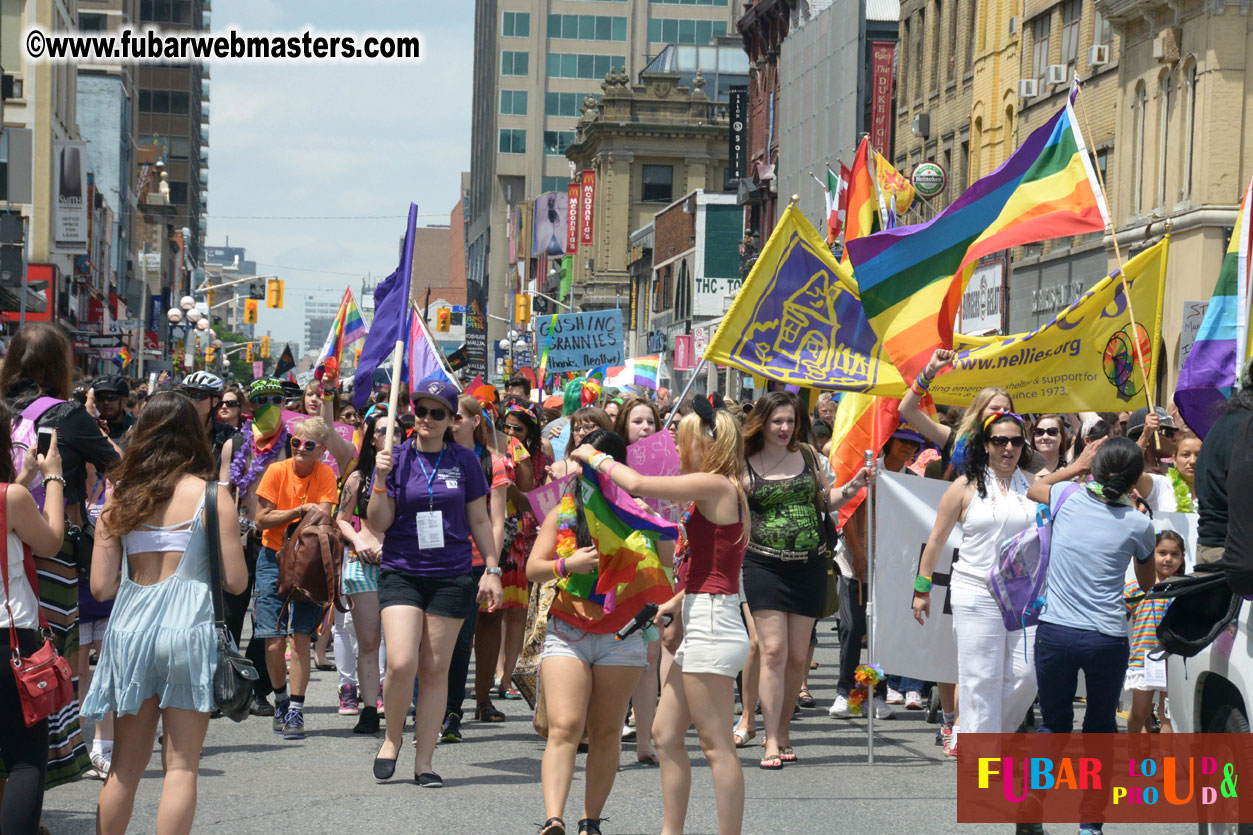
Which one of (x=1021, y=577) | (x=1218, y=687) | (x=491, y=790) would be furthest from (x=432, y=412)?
(x=1218, y=687)

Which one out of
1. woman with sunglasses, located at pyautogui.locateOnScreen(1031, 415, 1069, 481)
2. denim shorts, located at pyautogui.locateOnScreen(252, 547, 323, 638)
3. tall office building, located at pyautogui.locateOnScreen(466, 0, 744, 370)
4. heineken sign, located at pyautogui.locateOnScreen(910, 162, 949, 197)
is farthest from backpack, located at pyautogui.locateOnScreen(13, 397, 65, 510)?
tall office building, located at pyautogui.locateOnScreen(466, 0, 744, 370)

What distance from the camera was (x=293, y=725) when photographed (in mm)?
10008

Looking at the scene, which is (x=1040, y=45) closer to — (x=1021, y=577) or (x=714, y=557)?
(x=1021, y=577)

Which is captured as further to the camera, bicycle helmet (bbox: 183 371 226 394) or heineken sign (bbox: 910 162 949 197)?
heineken sign (bbox: 910 162 949 197)

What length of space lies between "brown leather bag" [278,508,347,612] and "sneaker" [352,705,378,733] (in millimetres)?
678

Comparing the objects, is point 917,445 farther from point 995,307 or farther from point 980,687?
point 995,307

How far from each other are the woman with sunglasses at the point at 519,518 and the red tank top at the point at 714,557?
4034 millimetres

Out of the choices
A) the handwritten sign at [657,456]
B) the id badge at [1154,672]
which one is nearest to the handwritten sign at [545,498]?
the handwritten sign at [657,456]

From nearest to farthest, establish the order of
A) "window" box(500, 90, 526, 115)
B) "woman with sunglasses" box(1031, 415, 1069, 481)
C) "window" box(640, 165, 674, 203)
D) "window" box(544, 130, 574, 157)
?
"woman with sunglasses" box(1031, 415, 1069, 481), "window" box(640, 165, 674, 203), "window" box(500, 90, 526, 115), "window" box(544, 130, 574, 157)

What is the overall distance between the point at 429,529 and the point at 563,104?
113260 millimetres

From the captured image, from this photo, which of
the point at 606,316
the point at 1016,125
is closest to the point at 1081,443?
the point at 606,316

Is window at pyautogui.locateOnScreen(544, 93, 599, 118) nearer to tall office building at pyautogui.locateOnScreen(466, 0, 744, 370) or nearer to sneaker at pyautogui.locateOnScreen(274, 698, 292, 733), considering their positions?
tall office building at pyautogui.locateOnScreen(466, 0, 744, 370)

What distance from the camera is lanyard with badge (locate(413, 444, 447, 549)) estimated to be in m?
8.62

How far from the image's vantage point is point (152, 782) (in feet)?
28.0
